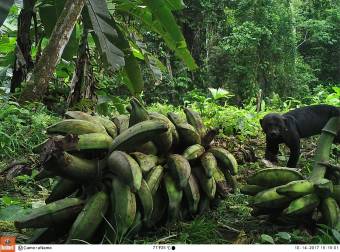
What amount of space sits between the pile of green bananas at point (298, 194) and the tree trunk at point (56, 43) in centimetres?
210

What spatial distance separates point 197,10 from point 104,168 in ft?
32.0

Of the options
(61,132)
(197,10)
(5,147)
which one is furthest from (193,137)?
(197,10)

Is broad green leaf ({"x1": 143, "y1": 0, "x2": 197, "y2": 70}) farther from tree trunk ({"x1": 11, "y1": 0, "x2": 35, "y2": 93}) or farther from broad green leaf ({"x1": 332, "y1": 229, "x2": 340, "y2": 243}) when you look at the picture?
broad green leaf ({"x1": 332, "y1": 229, "x2": 340, "y2": 243})

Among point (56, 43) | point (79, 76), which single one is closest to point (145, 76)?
point (79, 76)

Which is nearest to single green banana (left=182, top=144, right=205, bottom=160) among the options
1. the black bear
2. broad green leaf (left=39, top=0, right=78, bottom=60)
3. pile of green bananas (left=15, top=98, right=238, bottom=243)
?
pile of green bananas (left=15, top=98, right=238, bottom=243)

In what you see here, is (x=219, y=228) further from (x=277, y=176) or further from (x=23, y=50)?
(x=23, y=50)

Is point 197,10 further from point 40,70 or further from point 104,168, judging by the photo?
point 104,168

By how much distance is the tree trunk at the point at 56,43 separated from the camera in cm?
316

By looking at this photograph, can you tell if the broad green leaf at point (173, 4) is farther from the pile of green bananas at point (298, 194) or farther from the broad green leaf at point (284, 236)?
the broad green leaf at point (284, 236)

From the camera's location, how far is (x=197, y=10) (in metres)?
10.7

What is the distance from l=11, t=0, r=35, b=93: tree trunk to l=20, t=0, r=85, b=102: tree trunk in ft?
1.77

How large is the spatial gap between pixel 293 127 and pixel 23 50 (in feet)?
7.60

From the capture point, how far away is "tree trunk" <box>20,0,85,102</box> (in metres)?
3.16

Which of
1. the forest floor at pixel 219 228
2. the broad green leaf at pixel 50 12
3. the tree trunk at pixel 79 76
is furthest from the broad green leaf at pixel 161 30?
the forest floor at pixel 219 228
